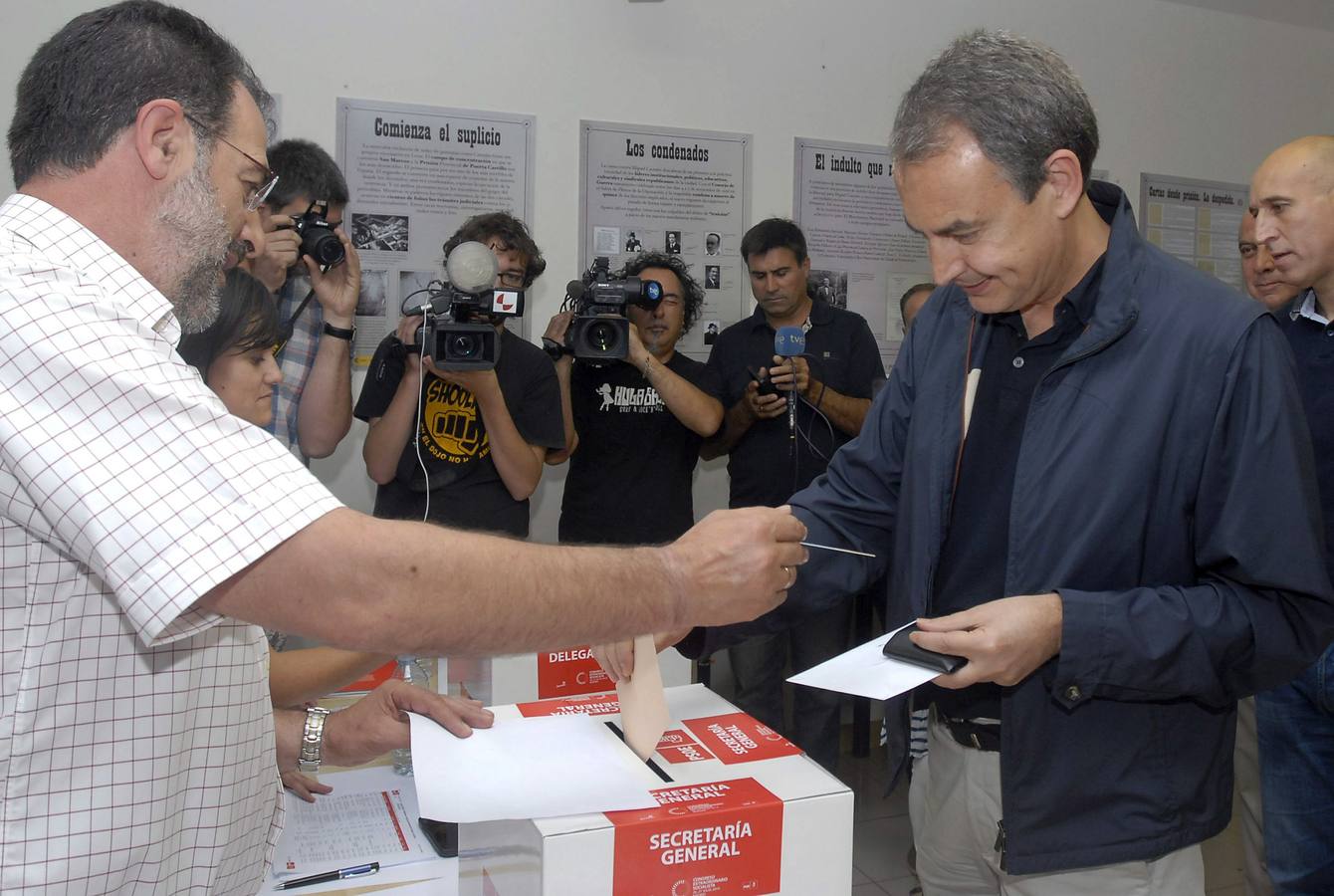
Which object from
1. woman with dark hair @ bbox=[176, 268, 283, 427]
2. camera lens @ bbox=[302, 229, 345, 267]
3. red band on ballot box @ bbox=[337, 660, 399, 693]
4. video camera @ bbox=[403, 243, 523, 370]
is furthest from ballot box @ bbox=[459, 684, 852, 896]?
camera lens @ bbox=[302, 229, 345, 267]

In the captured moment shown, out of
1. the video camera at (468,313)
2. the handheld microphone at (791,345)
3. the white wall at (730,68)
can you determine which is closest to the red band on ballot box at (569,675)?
the video camera at (468,313)

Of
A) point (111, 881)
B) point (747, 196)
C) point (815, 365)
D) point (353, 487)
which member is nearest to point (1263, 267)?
point (815, 365)

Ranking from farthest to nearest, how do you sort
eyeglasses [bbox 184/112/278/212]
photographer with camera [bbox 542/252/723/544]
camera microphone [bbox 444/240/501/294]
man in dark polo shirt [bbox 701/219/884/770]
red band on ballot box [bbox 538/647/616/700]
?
1. man in dark polo shirt [bbox 701/219/884/770]
2. photographer with camera [bbox 542/252/723/544]
3. camera microphone [bbox 444/240/501/294]
4. red band on ballot box [bbox 538/647/616/700]
5. eyeglasses [bbox 184/112/278/212]

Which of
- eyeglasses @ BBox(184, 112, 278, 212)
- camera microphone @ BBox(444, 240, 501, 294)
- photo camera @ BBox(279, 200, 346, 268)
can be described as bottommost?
eyeglasses @ BBox(184, 112, 278, 212)

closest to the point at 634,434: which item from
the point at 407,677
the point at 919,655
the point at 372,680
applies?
the point at 372,680

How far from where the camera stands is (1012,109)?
129 cm

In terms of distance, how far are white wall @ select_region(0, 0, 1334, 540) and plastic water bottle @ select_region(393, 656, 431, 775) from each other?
5.89ft

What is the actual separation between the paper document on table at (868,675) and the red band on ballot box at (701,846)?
6.3 inches

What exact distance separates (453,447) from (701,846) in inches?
82.8

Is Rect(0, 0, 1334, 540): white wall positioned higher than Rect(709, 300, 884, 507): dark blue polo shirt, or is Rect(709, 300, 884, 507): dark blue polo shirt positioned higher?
Rect(0, 0, 1334, 540): white wall

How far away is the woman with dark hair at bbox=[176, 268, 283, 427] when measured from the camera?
186 centimetres

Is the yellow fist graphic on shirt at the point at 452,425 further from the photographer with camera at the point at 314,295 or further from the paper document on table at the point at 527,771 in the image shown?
the paper document on table at the point at 527,771

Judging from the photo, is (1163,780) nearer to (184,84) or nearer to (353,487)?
(184,84)

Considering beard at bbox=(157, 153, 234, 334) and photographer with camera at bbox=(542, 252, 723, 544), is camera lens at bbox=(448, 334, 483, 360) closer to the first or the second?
photographer with camera at bbox=(542, 252, 723, 544)
